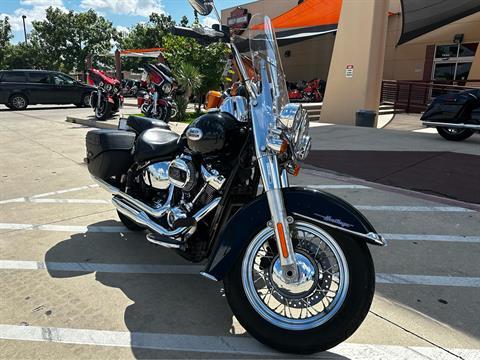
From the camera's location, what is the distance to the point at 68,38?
4775 cm

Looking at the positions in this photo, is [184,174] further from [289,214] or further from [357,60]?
[357,60]

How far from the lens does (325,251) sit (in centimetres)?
234

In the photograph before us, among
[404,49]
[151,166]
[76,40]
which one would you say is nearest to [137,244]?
[151,166]

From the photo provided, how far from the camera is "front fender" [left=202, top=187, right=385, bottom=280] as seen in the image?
2199 mm

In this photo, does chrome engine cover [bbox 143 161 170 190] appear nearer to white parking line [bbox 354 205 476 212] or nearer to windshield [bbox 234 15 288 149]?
windshield [bbox 234 15 288 149]

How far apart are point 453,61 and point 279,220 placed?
19.7m

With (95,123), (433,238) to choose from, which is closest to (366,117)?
(95,123)

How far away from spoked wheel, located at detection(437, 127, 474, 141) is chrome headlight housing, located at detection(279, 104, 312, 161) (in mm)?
7733

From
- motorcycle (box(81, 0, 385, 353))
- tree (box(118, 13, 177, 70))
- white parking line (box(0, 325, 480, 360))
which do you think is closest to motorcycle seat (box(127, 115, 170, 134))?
motorcycle (box(81, 0, 385, 353))

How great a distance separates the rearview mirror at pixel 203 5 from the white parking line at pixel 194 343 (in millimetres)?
1893

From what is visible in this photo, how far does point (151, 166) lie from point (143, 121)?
0.62 m

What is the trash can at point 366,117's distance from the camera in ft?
38.0

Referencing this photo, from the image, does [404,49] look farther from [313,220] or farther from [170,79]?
[313,220]

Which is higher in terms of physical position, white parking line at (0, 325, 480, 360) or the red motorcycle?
the red motorcycle
